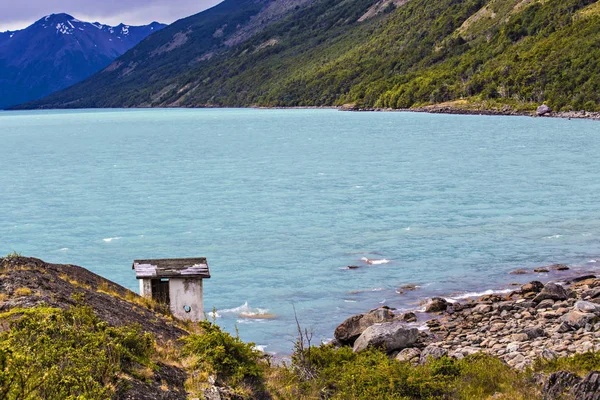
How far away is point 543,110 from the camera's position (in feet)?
470

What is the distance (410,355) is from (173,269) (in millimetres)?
7249

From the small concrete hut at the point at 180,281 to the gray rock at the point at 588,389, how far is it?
32.9 feet

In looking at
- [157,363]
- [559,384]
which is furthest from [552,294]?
[157,363]

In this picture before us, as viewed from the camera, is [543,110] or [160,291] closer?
[160,291]

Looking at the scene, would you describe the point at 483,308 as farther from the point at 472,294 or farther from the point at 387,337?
the point at 387,337

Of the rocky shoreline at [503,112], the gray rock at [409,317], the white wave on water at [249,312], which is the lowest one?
the white wave on water at [249,312]

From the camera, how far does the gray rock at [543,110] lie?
14275cm

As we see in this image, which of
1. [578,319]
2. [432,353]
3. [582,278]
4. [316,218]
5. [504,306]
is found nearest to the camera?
[432,353]

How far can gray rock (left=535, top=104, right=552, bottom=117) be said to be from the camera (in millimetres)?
142750

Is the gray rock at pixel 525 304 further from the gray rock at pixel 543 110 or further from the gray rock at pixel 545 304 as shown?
the gray rock at pixel 543 110

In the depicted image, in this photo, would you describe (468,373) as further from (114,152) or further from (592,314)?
(114,152)

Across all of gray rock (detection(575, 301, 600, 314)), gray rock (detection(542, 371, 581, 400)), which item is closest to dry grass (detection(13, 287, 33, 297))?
gray rock (detection(542, 371, 581, 400))

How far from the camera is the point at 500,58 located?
184500mm

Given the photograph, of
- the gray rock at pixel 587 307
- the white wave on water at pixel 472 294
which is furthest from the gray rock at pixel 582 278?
the gray rock at pixel 587 307
